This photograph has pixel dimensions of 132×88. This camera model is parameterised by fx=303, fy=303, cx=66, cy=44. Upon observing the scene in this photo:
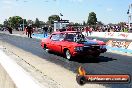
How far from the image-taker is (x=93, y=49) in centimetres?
1388

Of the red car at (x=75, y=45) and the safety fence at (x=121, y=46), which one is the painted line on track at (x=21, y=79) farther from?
the safety fence at (x=121, y=46)

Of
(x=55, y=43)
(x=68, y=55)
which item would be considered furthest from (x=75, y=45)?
(x=55, y=43)

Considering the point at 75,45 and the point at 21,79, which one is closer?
the point at 21,79

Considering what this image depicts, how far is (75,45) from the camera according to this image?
1380 cm

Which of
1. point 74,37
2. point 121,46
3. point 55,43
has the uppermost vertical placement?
point 74,37

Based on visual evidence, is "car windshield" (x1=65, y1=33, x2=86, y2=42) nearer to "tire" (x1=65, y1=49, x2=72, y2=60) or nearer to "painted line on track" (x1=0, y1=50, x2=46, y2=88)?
"tire" (x1=65, y1=49, x2=72, y2=60)

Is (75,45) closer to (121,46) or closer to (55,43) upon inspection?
(55,43)

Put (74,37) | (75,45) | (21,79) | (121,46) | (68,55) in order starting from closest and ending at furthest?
(21,79) < (75,45) < (68,55) < (74,37) < (121,46)

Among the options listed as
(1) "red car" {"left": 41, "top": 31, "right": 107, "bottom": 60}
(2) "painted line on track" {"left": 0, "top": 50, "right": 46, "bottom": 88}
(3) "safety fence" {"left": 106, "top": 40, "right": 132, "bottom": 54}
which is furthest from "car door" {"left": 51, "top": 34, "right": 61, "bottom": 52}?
(2) "painted line on track" {"left": 0, "top": 50, "right": 46, "bottom": 88}

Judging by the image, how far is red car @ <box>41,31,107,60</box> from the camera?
45.1ft

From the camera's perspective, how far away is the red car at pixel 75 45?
542 inches

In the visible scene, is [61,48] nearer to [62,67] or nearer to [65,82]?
[62,67]

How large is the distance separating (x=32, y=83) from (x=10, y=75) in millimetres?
1333

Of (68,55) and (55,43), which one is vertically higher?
(55,43)
